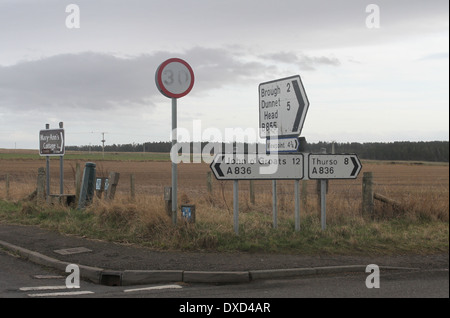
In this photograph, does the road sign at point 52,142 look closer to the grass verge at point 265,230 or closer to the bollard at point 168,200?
the grass verge at point 265,230

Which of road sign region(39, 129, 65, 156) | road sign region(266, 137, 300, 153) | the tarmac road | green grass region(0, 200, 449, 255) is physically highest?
road sign region(39, 129, 65, 156)

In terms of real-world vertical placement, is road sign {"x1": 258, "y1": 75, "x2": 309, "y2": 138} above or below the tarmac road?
above

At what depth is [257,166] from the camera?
364 inches

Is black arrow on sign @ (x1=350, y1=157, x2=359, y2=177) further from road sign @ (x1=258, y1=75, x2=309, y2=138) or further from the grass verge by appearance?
road sign @ (x1=258, y1=75, x2=309, y2=138)

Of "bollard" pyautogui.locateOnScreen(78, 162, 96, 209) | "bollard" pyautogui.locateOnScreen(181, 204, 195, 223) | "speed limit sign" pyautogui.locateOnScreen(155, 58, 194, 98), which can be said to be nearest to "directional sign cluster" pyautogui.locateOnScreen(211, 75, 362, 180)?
"bollard" pyautogui.locateOnScreen(181, 204, 195, 223)

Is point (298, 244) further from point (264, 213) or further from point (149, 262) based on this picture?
point (264, 213)

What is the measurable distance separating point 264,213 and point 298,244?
398 centimetres

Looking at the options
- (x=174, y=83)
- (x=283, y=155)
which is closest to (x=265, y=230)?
(x=283, y=155)

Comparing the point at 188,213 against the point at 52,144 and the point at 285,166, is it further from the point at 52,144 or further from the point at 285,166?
the point at 52,144

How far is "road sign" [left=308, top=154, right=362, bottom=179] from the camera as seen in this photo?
9609 mm

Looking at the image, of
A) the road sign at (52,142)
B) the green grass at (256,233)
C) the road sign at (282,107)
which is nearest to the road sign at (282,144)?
the road sign at (282,107)

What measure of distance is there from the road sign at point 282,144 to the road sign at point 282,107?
0.36ft

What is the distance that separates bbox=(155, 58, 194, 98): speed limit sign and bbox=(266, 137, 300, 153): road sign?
2111mm
